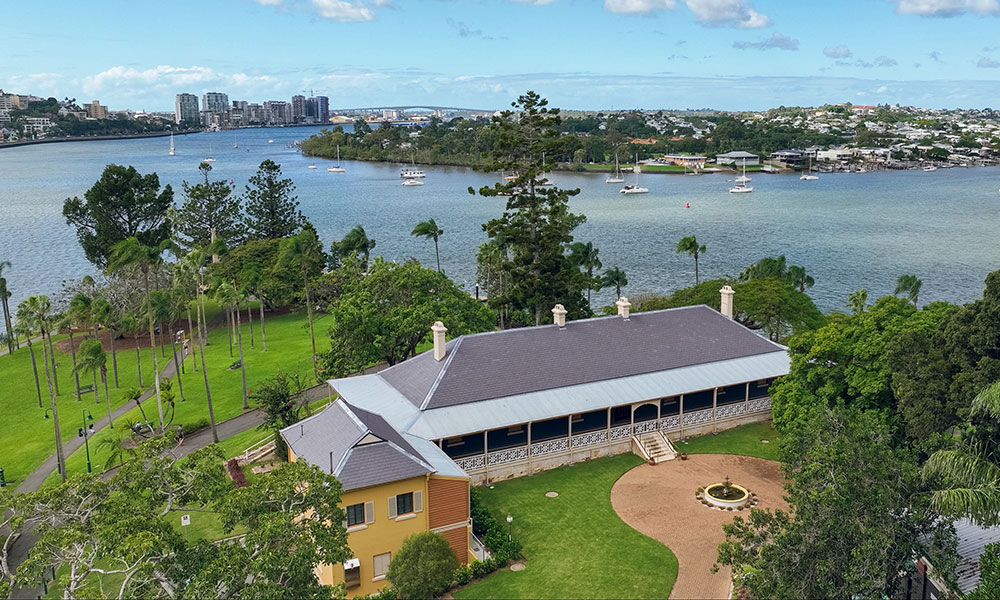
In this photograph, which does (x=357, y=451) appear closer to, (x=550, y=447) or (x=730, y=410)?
(x=550, y=447)

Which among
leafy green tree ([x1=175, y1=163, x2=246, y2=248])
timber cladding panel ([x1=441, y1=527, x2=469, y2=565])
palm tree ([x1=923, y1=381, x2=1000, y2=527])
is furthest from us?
leafy green tree ([x1=175, y1=163, x2=246, y2=248])

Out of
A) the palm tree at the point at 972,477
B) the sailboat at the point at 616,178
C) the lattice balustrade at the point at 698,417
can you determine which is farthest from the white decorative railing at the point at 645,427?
the sailboat at the point at 616,178

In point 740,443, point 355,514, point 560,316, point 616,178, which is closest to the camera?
point 355,514

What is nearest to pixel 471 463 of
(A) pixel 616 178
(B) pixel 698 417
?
(B) pixel 698 417

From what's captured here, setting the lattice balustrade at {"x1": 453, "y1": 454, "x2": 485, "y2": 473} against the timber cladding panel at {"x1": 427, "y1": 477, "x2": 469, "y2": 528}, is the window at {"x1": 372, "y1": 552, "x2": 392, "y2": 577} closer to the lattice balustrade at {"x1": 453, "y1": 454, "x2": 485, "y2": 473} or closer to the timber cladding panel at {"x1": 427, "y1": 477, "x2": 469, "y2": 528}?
the timber cladding panel at {"x1": 427, "y1": 477, "x2": 469, "y2": 528}

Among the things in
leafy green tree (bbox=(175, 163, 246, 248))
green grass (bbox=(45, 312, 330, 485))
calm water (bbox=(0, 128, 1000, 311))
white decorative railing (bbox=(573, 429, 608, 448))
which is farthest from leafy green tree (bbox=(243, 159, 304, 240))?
white decorative railing (bbox=(573, 429, 608, 448))

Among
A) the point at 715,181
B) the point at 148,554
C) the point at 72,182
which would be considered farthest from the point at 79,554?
the point at 72,182
